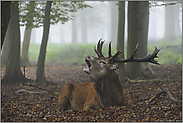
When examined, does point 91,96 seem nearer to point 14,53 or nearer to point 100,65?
point 100,65

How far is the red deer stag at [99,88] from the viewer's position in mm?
5469

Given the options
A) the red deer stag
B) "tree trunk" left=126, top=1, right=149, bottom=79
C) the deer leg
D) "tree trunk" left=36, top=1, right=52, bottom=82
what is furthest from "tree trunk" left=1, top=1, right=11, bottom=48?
"tree trunk" left=126, top=1, right=149, bottom=79

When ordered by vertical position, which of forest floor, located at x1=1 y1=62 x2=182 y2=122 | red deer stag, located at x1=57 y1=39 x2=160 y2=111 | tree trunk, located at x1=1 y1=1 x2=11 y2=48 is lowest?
forest floor, located at x1=1 y1=62 x2=182 y2=122

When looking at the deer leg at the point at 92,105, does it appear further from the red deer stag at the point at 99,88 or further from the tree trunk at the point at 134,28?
the tree trunk at the point at 134,28

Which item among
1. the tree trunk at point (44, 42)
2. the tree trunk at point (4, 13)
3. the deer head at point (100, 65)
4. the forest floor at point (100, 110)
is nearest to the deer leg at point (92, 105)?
the forest floor at point (100, 110)

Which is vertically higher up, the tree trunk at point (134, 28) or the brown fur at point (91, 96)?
the tree trunk at point (134, 28)

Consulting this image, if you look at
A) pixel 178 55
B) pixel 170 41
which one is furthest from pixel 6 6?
pixel 170 41

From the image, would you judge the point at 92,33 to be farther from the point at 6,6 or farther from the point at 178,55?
the point at 6,6

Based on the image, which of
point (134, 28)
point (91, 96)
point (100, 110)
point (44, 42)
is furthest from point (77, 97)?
point (44, 42)

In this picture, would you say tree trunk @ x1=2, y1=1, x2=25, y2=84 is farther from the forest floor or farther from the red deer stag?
the red deer stag

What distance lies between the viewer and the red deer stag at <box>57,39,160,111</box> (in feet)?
17.9

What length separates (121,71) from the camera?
1070 centimetres

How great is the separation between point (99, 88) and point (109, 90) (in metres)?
0.31

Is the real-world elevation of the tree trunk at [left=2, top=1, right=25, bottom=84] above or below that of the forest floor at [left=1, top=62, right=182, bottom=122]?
above
